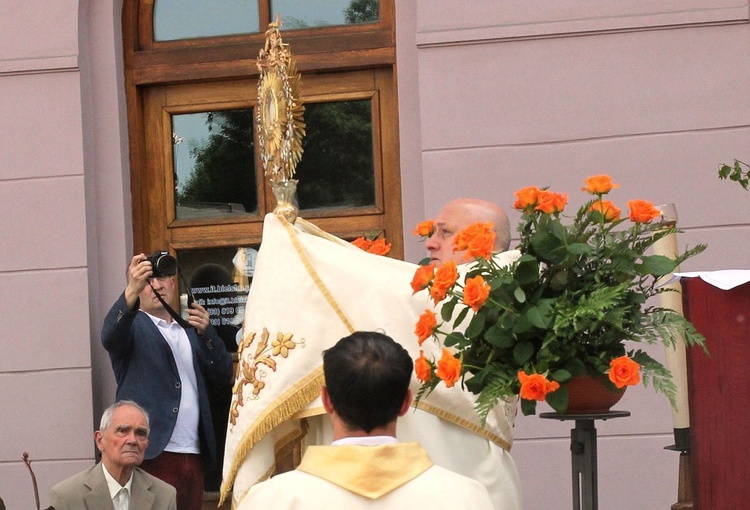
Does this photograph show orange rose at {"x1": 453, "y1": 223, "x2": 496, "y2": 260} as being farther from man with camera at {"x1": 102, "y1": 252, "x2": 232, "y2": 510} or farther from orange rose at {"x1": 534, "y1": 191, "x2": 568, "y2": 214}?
man with camera at {"x1": 102, "y1": 252, "x2": 232, "y2": 510}

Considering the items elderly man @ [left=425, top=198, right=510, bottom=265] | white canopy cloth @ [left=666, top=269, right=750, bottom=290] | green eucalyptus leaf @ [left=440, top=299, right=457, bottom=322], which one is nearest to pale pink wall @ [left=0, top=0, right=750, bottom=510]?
elderly man @ [left=425, top=198, right=510, bottom=265]

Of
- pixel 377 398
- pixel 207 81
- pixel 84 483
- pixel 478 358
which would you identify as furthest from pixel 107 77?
pixel 377 398

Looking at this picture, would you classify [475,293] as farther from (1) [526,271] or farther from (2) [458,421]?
(2) [458,421]

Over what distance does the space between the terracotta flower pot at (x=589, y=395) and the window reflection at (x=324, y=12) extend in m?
3.44

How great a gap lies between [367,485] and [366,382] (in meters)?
0.20

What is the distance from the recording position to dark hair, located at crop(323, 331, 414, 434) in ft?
8.76

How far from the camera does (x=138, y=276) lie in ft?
18.5

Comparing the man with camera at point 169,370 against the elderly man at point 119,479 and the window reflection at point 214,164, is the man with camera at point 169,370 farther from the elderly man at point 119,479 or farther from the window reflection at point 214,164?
the window reflection at point 214,164

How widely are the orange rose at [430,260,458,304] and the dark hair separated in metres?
0.76

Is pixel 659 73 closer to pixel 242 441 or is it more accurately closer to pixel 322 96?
pixel 322 96

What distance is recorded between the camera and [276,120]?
14.4 feet

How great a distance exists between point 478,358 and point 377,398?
992 mm

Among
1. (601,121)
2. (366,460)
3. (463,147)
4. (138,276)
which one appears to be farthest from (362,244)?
(601,121)

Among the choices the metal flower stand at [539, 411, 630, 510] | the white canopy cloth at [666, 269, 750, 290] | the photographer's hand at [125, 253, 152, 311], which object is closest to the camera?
the metal flower stand at [539, 411, 630, 510]
